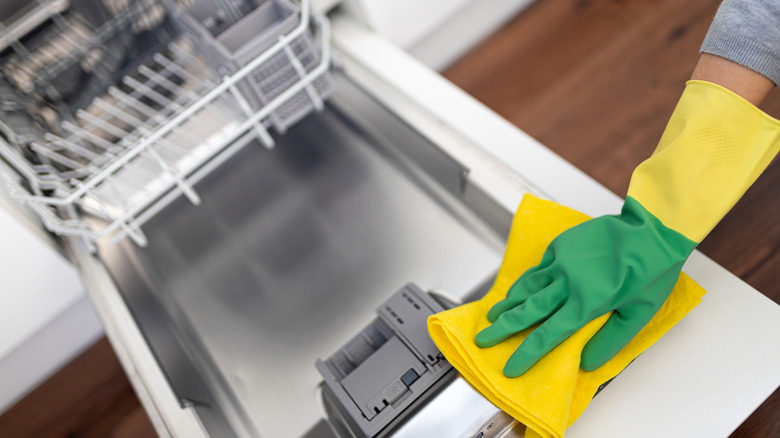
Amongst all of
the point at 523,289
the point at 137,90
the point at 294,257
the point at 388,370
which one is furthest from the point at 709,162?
the point at 137,90

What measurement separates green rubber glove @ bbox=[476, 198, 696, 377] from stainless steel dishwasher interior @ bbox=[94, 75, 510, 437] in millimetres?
181

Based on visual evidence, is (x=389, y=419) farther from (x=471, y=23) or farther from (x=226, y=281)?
(x=471, y=23)

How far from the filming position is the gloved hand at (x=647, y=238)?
1.51ft

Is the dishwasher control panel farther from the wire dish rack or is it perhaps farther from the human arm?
the wire dish rack

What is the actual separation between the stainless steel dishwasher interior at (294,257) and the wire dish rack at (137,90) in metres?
0.06

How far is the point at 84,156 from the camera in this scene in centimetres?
77

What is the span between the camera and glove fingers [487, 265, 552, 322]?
51 centimetres

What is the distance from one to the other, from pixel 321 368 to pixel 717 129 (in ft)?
1.63

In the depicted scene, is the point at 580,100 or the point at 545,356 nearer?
the point at 545,356

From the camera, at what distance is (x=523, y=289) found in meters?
0.52

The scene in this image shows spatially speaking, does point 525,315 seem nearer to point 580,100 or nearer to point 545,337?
point 545,337

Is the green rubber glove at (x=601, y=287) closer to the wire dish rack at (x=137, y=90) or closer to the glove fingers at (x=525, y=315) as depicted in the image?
the glove fingers at (x=525, y=315)

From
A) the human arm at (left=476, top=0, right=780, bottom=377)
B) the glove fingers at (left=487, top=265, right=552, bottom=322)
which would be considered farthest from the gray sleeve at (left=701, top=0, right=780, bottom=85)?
the glove fingers at (left=487, top=265, right=552, bottom=322)

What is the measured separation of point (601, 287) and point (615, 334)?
5 cm
